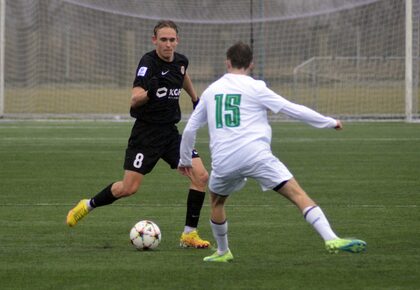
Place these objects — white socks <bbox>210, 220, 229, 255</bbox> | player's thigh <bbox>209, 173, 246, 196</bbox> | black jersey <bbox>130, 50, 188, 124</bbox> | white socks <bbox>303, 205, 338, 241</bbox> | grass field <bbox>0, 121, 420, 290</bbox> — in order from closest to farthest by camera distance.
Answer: grass field <bbox>0, 121, 420, 290</bbox>
white socks <bbox>303, 205, 338, 241</bbox>
player's thigh <bbox>209, 173, 246, 196</bbox>
white socks <bbox>210, 220, 229, 255</bbox>
black jersey <bbox>130, 50, 188, 124</bbox>

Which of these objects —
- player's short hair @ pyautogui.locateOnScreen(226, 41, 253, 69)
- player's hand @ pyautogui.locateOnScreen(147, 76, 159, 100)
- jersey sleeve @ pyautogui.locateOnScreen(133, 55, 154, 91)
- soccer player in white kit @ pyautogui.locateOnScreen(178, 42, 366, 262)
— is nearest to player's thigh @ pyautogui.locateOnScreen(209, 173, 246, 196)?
soccer player in white kit @ pyautogui.locateOnScreen(178, 42, 366, 262)

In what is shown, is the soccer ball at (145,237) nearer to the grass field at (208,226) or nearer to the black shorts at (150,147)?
the grass field at (208,226)

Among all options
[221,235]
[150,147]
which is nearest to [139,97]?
[150,147]

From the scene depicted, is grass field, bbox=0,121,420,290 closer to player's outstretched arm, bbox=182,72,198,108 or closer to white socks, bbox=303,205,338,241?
white socks, bbox=303,205,338,241

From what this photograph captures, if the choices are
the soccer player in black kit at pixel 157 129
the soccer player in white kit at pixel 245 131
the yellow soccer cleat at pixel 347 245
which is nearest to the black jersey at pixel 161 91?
the soccer player in black kit at pixel 157 129

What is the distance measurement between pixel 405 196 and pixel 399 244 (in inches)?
160

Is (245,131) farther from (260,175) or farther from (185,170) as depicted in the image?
(185,170)

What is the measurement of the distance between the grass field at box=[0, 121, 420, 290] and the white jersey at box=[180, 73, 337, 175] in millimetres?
878

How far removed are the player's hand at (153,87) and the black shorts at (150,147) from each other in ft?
1.00

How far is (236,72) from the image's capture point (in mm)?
8508

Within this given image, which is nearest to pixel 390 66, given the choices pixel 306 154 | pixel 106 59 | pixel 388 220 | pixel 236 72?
pixel 106 59

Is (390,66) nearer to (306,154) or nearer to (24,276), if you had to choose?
(306,154)

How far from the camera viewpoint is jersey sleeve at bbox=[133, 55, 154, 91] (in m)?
9.94

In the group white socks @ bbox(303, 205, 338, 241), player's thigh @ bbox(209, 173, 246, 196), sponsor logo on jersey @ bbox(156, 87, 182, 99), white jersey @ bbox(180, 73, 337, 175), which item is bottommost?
white socks @ bbox(303, 205, 338, 241)
